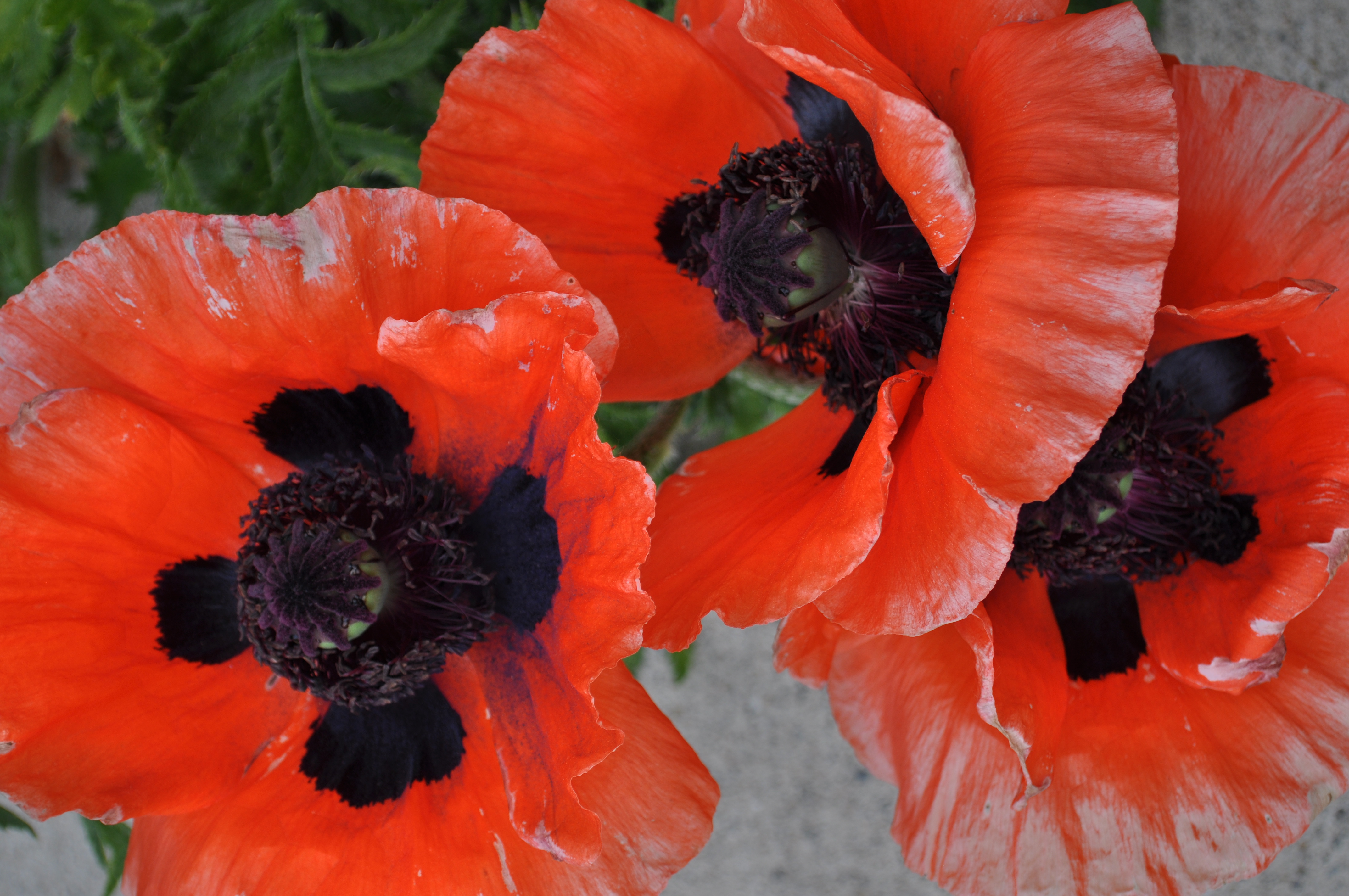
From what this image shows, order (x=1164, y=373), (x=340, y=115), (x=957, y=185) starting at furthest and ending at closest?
(x=340, y=115)
(x=1164, y=373)
(x=957, y=185)

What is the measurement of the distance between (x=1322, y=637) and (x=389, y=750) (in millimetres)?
986

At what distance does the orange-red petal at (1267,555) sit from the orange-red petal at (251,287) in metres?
0.72

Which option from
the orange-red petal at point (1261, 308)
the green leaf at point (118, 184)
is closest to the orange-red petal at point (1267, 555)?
the orange-red petal at point (1261, 308)

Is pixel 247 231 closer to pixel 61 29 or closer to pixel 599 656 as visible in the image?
pixel 599 656

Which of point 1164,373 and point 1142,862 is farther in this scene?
point 1164,373

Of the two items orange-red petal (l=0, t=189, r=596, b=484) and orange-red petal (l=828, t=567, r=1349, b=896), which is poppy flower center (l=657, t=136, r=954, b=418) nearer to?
orange-red petal (l=0, t=189, r=596, b=484)

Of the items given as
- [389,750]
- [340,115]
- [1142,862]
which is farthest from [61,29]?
[1142,862]

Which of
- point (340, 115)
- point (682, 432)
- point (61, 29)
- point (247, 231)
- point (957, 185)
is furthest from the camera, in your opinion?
point (682, 432)

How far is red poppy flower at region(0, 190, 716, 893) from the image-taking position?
0.96 metres

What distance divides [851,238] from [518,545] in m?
0.48

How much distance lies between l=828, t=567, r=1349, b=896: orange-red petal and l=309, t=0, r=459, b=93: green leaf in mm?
953

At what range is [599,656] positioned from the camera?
891 mm

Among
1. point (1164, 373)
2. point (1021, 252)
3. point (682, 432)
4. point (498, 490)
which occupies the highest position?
point (1021, 252)

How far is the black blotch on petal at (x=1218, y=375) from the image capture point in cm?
117
